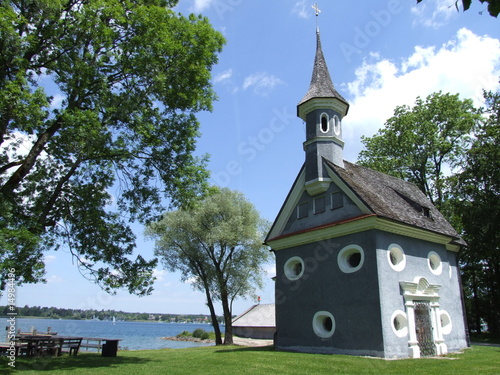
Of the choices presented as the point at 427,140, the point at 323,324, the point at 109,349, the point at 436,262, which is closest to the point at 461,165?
the point at 427,140

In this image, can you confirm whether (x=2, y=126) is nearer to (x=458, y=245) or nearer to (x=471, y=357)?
(x=471, y=357)

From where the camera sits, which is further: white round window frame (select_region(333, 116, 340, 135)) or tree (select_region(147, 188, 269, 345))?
tree (select_region(147, 188, 269, 345))

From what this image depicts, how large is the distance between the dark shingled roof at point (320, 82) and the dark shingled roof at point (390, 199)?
4226 millimetres

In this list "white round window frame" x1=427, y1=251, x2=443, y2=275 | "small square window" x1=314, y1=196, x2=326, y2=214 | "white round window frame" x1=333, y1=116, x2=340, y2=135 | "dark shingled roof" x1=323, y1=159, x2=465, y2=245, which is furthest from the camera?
"white round window frame" x1=333, y1=116, x2=340, y2=135

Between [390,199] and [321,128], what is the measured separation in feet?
18.6

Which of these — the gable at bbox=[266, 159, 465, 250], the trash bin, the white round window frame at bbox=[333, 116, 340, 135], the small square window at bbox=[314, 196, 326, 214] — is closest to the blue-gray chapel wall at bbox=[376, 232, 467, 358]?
the gable at bbox=[266, 159, 465, 250]

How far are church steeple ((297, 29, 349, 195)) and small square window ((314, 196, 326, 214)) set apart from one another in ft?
1.45

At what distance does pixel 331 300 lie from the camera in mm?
18359

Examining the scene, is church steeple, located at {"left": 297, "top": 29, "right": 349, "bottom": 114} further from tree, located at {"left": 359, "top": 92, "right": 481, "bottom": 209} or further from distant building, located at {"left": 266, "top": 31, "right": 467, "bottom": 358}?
tree, located at {"left": 359, "top": 92, "right": 481, "bottom": 209}

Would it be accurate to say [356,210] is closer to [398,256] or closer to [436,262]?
[398,256]

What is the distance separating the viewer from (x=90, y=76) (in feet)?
45.1

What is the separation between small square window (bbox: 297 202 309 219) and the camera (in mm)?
21484

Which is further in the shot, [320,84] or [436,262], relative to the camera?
[320,84]

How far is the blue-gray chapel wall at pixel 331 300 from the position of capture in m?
16.6
